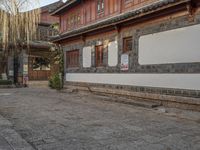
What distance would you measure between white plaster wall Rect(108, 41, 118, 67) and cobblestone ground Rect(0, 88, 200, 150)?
12.6 feet

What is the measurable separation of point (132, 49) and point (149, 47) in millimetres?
1127

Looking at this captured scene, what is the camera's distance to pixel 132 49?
37.1 ft

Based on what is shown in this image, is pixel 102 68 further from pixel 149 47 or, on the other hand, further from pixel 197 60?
pixel 197 60

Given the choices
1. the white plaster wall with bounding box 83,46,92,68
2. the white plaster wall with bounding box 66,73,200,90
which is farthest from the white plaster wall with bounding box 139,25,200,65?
the white plaster wall with bounding box 83,46,92,68

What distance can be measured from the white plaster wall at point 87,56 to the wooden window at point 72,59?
3.47 ft

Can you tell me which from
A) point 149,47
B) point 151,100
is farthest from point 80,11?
point 151,100

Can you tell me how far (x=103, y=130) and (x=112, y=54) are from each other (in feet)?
22.2

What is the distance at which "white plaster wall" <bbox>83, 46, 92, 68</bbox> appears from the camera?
48.2 feet

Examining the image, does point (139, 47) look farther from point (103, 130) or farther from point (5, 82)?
point (5, 82)

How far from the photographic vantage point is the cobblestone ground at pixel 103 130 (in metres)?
5.11

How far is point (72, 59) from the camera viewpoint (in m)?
16.9

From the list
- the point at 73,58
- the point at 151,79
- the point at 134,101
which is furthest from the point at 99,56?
the point at 151,79

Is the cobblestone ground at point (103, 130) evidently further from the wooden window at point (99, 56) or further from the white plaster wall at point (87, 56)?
the white plaster wall at point (87, 56)

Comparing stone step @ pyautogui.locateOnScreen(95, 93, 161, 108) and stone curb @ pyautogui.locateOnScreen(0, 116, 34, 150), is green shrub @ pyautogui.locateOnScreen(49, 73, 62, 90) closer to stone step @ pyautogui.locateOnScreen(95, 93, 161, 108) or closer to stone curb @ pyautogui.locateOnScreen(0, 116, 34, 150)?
stone step @ pyautogui.locateOnScreen(95, 93, 161, 108)
